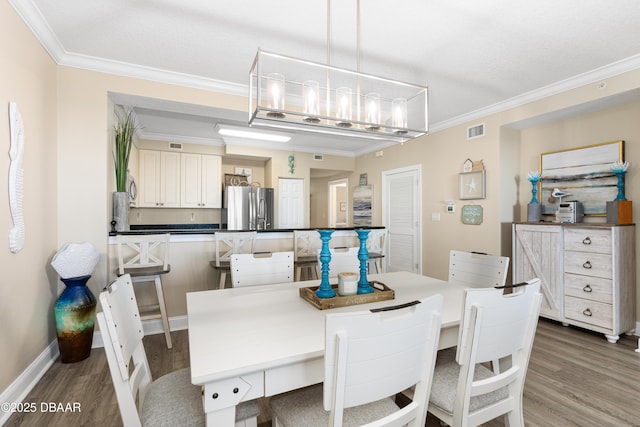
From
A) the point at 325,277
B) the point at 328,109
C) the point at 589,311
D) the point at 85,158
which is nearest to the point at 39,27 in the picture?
the point at 85,158

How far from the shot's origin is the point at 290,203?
588 cm

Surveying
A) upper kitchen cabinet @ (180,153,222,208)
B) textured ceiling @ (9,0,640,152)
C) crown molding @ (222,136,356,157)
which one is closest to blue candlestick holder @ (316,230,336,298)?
textured ceiling @ (9,0,640,152)

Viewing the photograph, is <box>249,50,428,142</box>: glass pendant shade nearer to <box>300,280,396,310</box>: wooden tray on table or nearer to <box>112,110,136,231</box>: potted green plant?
<box>300,280,396,310</box>: wooden tray on table

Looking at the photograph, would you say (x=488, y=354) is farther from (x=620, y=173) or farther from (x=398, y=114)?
(x=620, y=173)

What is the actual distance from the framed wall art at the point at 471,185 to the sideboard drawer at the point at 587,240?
1.00 meters

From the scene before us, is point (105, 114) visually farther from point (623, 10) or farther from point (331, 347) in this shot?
point (623, 10)

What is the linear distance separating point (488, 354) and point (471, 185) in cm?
318

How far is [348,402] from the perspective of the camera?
2.88ft

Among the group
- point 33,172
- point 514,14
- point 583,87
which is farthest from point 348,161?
point 33,172

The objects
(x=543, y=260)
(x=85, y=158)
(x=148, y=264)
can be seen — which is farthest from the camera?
(x=543, y=260)

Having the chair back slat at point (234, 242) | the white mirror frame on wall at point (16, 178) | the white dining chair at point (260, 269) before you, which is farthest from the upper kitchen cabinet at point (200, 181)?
the white dining chair at point (260, 269)

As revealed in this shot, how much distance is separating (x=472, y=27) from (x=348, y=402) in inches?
97.2

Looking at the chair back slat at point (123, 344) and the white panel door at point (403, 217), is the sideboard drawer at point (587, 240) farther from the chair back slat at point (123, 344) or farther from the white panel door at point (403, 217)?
the chair back slat at point (123, 344)

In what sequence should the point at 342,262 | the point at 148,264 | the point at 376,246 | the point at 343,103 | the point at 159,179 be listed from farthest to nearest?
the point at 159,179 → the point at 376,246 → the point at 148,264 → the point at 342,262 → the point at 343,103
